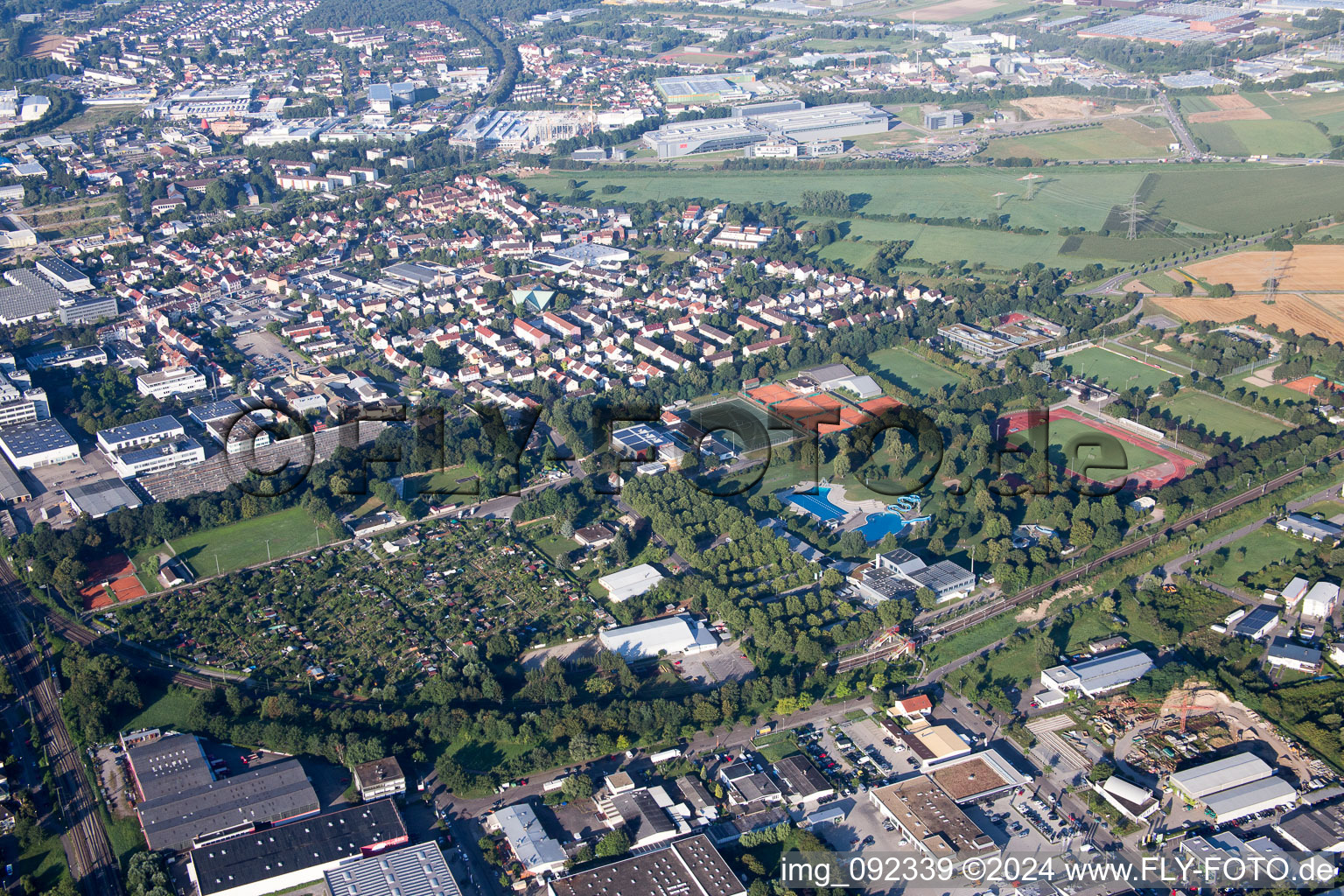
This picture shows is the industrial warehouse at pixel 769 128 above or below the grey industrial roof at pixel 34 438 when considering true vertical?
above

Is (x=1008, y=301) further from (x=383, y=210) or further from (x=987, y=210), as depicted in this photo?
(x=383, y=210)

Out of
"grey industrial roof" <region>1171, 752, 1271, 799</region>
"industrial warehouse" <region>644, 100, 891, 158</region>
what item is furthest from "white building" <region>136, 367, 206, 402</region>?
"industrial warehouse" <region>644, 100, 891, 158</region>

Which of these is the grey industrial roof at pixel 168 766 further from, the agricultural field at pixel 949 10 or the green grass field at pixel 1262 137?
the agricultural field at pixel 949 10

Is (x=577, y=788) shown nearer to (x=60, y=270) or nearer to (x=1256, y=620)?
(x=1256, y=620)

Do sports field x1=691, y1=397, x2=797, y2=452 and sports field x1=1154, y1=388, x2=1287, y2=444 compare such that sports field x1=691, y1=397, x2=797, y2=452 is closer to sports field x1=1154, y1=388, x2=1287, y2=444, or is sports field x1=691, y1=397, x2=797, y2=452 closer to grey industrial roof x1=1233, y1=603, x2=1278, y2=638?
sports field x1=1154, y1=388, x2=1287, y2=444

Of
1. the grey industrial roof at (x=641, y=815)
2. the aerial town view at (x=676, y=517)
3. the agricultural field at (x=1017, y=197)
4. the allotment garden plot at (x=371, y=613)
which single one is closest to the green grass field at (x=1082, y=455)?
the aerial town view at (x=676, y=517)

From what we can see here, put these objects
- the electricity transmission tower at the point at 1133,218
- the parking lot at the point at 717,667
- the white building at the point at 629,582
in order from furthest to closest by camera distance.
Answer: the electricity transmission tower at the point at 1133,218 → the white building at the point at 629,582 → the parking lot at the point at 717,667

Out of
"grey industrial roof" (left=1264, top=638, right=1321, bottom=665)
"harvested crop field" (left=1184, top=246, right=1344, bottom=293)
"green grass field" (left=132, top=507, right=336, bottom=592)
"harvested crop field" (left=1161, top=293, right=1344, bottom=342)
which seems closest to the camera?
"grey industrial roof" (left=1264, top=638, right=1321, bottom=665)
